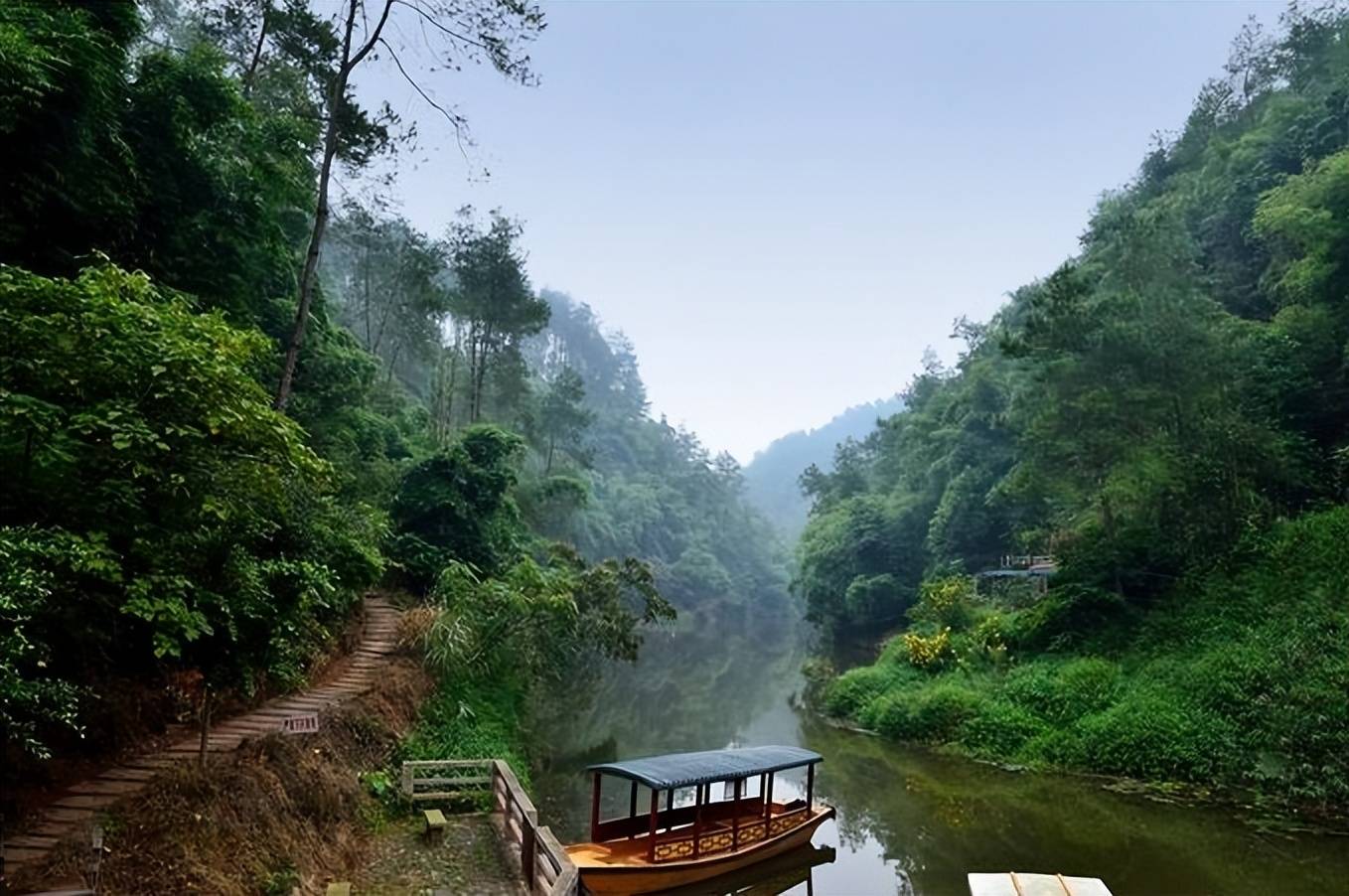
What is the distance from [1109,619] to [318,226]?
22.3m

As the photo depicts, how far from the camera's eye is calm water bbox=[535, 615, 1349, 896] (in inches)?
474

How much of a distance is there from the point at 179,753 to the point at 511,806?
421cm

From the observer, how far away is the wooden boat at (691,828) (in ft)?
35.8

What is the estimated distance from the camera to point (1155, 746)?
17203 mm

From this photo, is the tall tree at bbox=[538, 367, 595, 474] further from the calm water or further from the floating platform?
the floating platform

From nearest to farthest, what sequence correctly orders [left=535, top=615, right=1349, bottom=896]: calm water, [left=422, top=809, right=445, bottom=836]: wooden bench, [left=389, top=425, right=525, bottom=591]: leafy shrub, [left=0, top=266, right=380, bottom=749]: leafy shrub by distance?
1. [left=0, top=266, right=380, bottom=749]: leafy shrub
2. [left=422, top=809, right=445, bottom=836]: wooden bench
3. [left=535, top=615, right=1349, bottom=896]: calm water
4. [left=389, top=425, right=525, bottom=591]: leafy shrub

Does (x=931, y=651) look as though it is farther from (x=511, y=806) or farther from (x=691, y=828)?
Result: (x=511, y=806)

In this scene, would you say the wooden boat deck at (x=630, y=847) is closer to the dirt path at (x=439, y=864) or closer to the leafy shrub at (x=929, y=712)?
the dirt path at (x=439, y=864)

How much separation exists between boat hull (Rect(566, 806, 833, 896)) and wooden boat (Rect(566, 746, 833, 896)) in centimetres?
1

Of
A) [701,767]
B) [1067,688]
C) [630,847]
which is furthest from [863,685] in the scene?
[630,847]

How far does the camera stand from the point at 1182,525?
21984 mm

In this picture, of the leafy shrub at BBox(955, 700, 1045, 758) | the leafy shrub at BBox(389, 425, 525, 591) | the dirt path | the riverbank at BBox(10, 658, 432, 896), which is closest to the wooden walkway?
the riverbank at BBox(10, 658, 432, 896)

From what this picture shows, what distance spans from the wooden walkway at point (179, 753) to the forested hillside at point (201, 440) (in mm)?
466

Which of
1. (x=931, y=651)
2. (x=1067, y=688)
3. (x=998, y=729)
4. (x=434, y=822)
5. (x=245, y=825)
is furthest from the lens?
(x=931, y=651)
